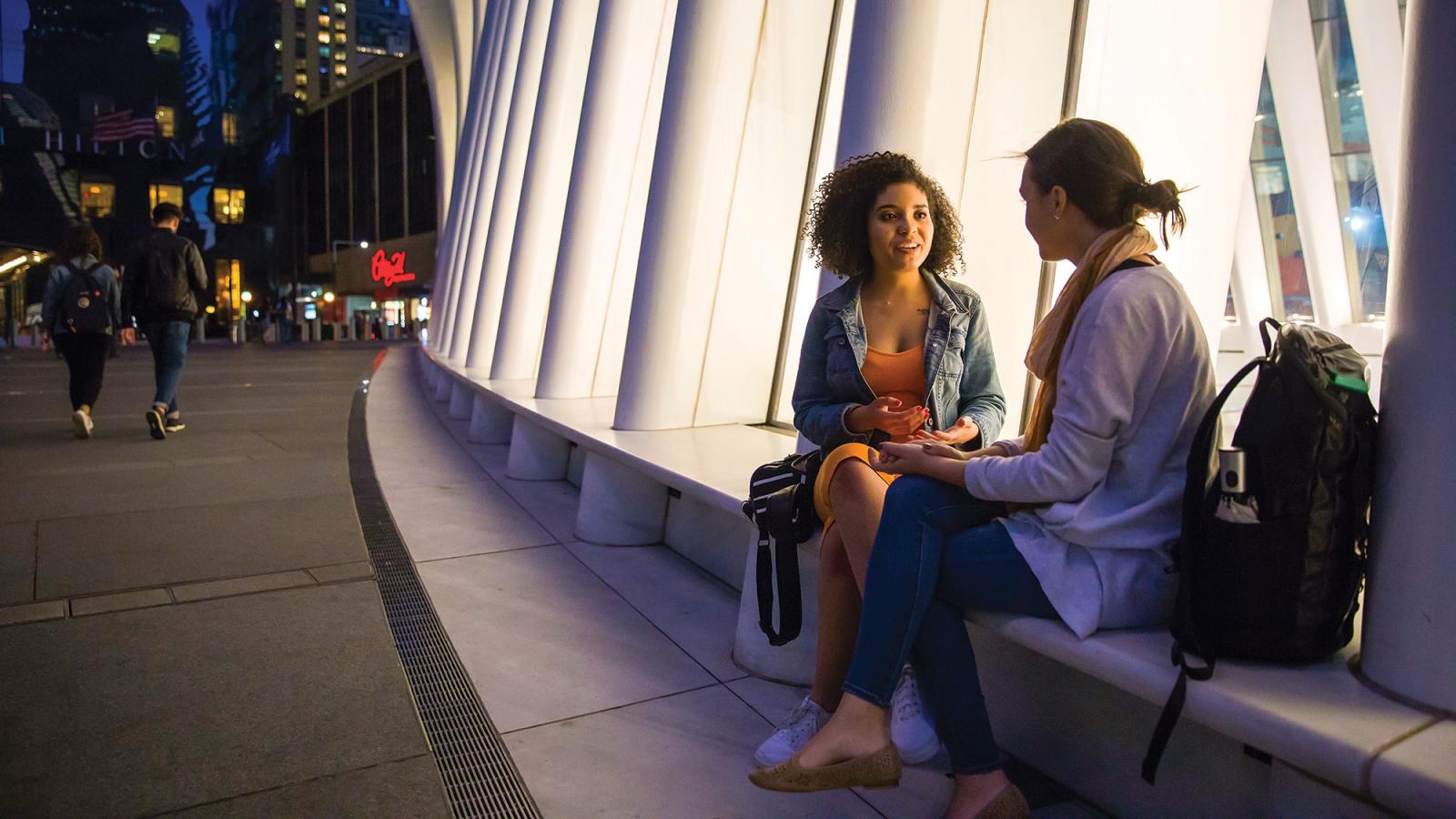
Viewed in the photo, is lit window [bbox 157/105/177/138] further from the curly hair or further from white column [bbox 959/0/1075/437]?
the curly hair

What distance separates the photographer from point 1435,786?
1303mm

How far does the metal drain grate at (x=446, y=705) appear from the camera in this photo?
229 centimetres

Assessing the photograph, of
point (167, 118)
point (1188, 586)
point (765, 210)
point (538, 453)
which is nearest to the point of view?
point (1188, 586)

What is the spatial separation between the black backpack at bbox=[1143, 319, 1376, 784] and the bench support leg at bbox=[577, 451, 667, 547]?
3405 millimetres

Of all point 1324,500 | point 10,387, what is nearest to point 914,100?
point 1324,500

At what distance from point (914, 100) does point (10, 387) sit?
13984 millimetres

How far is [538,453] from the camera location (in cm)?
657

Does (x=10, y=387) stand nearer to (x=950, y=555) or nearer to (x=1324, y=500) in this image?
(x=950, y=555)

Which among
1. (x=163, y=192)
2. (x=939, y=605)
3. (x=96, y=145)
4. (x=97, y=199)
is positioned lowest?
(x=939, y=605)

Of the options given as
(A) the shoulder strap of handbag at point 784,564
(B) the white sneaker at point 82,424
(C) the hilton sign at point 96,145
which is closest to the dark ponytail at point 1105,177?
(A) the shoulder strap of handbag at point 784,564

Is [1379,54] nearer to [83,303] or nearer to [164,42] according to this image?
[83,303]

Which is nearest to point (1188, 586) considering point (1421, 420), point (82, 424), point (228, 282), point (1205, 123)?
point (1421, 420)

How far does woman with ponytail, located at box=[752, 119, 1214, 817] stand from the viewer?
1.90 m

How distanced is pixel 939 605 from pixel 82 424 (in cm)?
854
